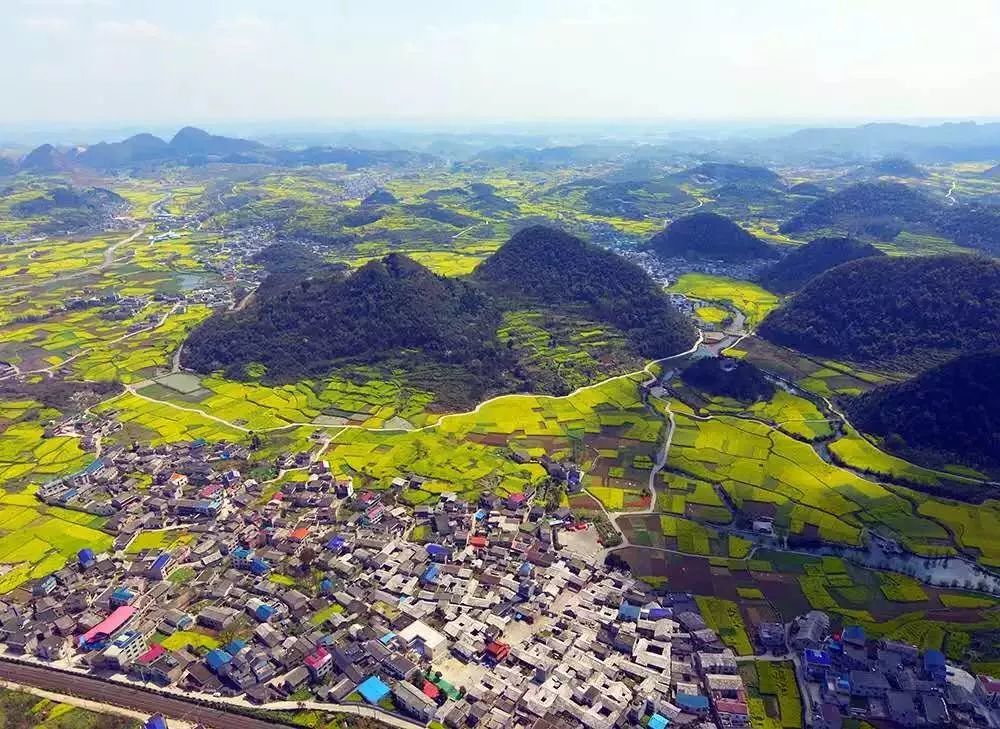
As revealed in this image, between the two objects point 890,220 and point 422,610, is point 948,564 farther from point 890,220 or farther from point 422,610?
point 890,220

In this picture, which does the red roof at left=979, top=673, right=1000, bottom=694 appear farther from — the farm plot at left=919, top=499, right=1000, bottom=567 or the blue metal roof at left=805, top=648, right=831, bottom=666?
the farm plot at left=919, top=499, right=1000, bottom=567

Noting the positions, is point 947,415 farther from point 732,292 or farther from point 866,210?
point 866,210

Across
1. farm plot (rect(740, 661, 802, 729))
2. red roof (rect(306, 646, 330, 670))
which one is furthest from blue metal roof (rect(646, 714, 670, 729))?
red roof (rect(306, 646, 330, 670))

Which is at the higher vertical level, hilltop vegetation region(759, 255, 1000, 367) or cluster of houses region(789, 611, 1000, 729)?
hilltop vegetation region(759, 255, 1000, 367)

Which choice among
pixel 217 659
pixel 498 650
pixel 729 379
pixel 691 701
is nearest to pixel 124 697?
pixel 217 659

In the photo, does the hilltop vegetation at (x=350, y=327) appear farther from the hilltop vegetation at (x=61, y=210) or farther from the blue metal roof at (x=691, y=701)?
the hilltop vegetation at (x=61, y=210)

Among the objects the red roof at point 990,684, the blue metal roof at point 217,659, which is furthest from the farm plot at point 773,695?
the blue metal roof at point 217,659
